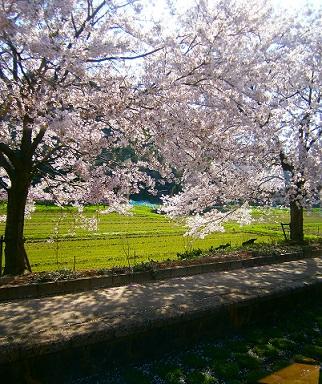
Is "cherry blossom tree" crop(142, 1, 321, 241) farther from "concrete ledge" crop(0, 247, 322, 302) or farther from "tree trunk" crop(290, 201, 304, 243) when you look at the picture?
"concrete ledge" crop(0, 247, 322, 302)

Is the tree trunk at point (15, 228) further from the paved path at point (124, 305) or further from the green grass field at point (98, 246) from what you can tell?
the green grass field at point (98, 246)

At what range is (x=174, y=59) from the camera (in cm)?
759

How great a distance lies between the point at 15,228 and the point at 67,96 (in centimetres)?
320

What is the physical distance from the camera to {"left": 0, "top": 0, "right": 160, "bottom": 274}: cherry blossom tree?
6.24 m

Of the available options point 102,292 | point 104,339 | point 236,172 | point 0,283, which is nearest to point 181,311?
point 104,339

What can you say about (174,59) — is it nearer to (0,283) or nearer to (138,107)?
(138,107)

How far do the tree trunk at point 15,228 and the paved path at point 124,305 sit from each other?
2267 millimetres

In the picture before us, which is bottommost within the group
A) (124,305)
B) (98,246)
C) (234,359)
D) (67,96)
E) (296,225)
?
(234,359)

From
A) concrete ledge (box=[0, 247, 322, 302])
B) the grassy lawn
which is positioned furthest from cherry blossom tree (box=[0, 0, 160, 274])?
the grassy lawn

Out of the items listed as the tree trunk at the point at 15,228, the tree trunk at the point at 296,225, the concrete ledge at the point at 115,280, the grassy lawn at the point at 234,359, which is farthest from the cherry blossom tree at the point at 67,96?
the tree trunk at the point at 296,225

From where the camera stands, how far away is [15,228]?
28.7ft

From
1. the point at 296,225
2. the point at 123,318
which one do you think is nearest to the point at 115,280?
the point at 123,318

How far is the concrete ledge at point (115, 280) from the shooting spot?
7039 mm

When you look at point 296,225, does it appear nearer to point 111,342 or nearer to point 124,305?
point 124,305
